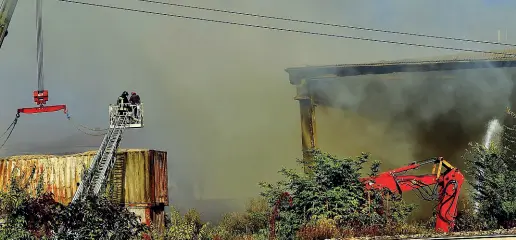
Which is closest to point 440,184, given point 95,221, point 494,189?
point 494,189

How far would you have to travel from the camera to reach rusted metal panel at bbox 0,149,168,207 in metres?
21.6

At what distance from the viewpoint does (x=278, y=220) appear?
16.1 metres

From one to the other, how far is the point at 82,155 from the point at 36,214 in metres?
12.5

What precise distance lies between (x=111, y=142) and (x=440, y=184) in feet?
34.3

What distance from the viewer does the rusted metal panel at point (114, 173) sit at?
2158 centimetres

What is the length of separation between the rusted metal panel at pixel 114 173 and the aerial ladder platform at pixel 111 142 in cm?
127

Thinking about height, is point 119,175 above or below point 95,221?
above

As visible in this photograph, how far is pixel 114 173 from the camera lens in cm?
2144

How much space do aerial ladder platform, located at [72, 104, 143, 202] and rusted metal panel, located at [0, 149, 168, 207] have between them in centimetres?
127

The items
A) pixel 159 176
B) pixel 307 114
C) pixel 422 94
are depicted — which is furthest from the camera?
pixel 159 176

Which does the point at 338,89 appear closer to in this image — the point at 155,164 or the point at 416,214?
the point at 416,214

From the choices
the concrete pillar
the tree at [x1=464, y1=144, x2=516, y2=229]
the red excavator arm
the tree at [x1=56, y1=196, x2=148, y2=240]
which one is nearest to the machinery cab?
the concrete pillar

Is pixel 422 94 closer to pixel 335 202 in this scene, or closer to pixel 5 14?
pixel 335 202

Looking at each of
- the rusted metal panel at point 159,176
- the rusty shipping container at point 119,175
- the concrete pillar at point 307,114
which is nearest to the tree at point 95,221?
the rusty shipping container at point 119,175
